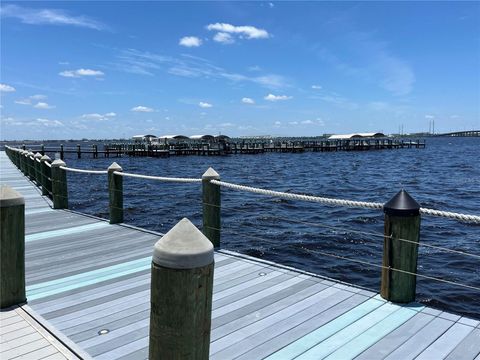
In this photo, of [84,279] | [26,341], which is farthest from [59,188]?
[26,341]

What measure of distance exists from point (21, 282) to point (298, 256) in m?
7.49

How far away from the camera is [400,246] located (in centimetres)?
417

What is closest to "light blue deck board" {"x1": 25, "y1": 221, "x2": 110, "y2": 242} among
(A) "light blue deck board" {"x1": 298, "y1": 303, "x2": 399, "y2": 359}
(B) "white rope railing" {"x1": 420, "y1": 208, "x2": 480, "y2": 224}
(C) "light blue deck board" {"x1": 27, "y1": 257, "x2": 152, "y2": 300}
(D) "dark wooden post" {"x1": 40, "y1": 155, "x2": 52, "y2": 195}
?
(C) "light blue deck board" {"x1": 27, "y1": 257, "x2": 152, "y2": 300}

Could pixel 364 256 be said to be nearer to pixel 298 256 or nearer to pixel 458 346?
pixel 298 256

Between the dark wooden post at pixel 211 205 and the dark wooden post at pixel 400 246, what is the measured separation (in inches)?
109

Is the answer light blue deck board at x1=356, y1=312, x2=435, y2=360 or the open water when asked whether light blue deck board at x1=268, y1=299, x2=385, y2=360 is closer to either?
light blue deck board at x1=356, y1=312, x2=435, y2=360

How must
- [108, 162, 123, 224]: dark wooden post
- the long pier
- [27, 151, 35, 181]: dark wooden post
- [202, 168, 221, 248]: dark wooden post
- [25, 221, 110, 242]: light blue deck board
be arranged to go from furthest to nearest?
the long pier, [27, 151, 35, 181]: dark wooden post, [108, 162, 123, 224]: dark wooden post, [25, 221, 110, 242]: light blue deck board, [202, 168, 221, 248]: dark wooden post

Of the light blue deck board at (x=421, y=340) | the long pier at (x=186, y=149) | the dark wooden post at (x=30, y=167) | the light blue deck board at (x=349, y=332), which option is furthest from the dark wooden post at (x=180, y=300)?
the long pier at (x=186, y=149)

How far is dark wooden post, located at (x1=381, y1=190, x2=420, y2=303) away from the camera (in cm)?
412

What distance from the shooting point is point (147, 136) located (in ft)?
274

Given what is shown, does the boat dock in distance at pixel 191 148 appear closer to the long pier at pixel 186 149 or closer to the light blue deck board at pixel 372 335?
the long pier at pixel 186 149

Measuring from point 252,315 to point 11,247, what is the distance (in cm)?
243

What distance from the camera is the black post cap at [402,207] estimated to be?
410 cm

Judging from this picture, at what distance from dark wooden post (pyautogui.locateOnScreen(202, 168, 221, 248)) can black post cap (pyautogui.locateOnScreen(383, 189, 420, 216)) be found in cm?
276
